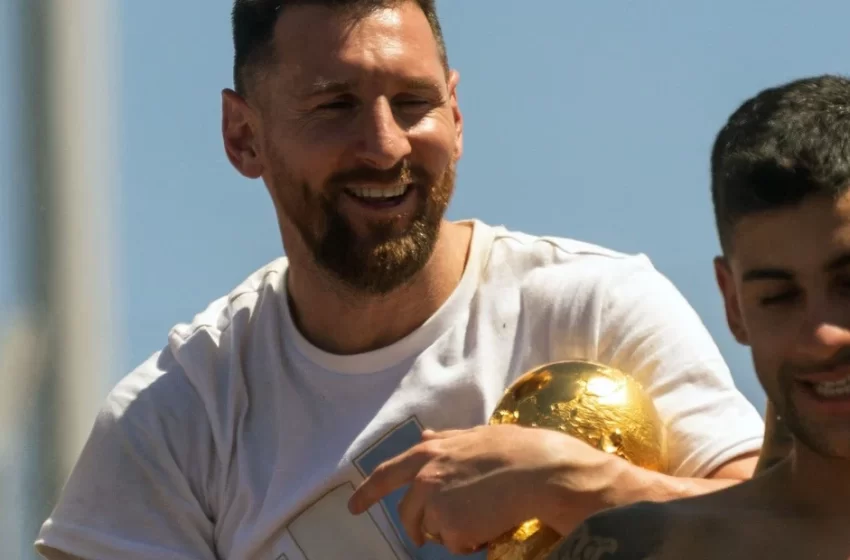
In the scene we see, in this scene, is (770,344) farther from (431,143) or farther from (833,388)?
(431,143)

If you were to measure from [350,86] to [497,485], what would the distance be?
1.12 meters

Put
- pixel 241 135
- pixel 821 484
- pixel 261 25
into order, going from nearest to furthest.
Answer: pixel 821 484
pixel 261 25
pixel 241 135

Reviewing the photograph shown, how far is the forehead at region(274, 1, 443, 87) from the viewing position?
14.6 feet

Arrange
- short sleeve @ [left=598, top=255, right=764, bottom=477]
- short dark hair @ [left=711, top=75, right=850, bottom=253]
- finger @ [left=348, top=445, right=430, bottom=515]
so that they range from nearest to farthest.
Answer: short dark hair @ [left=711, top=75, right=850, bottom=253] → finger @ [left=348, top=445, right=430, bottom=515] → short sleeve @ [left=598, top=255, right=764, bottom=477]

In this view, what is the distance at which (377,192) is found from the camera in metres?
4.45

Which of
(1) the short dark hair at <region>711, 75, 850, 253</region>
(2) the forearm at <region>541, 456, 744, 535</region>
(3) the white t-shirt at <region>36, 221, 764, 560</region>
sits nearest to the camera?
(1) the short dark hair at <region>711, 75, 850, 253</region>

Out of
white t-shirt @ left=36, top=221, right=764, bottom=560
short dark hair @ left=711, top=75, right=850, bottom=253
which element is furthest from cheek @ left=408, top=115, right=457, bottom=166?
short dark hair @ left=711, top=75, right=850, bottom=253

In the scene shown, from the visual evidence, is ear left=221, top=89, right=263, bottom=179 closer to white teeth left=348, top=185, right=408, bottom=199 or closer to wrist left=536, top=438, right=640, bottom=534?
white teeth left=348, top=185, right=408, bottom=199

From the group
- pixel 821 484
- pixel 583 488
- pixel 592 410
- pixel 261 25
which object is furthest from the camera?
pixel 261 25

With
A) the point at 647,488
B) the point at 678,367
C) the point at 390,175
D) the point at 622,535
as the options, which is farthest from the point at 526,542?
the point at 390,175

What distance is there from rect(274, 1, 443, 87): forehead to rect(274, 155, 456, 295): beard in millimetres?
212

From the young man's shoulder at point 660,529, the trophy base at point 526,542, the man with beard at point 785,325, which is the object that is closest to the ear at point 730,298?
the man with beard at point 785,325

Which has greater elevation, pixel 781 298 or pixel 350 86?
pixel 350 86

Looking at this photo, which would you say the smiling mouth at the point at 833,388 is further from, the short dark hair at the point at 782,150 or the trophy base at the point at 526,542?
the trophy base at the point at 526,542
